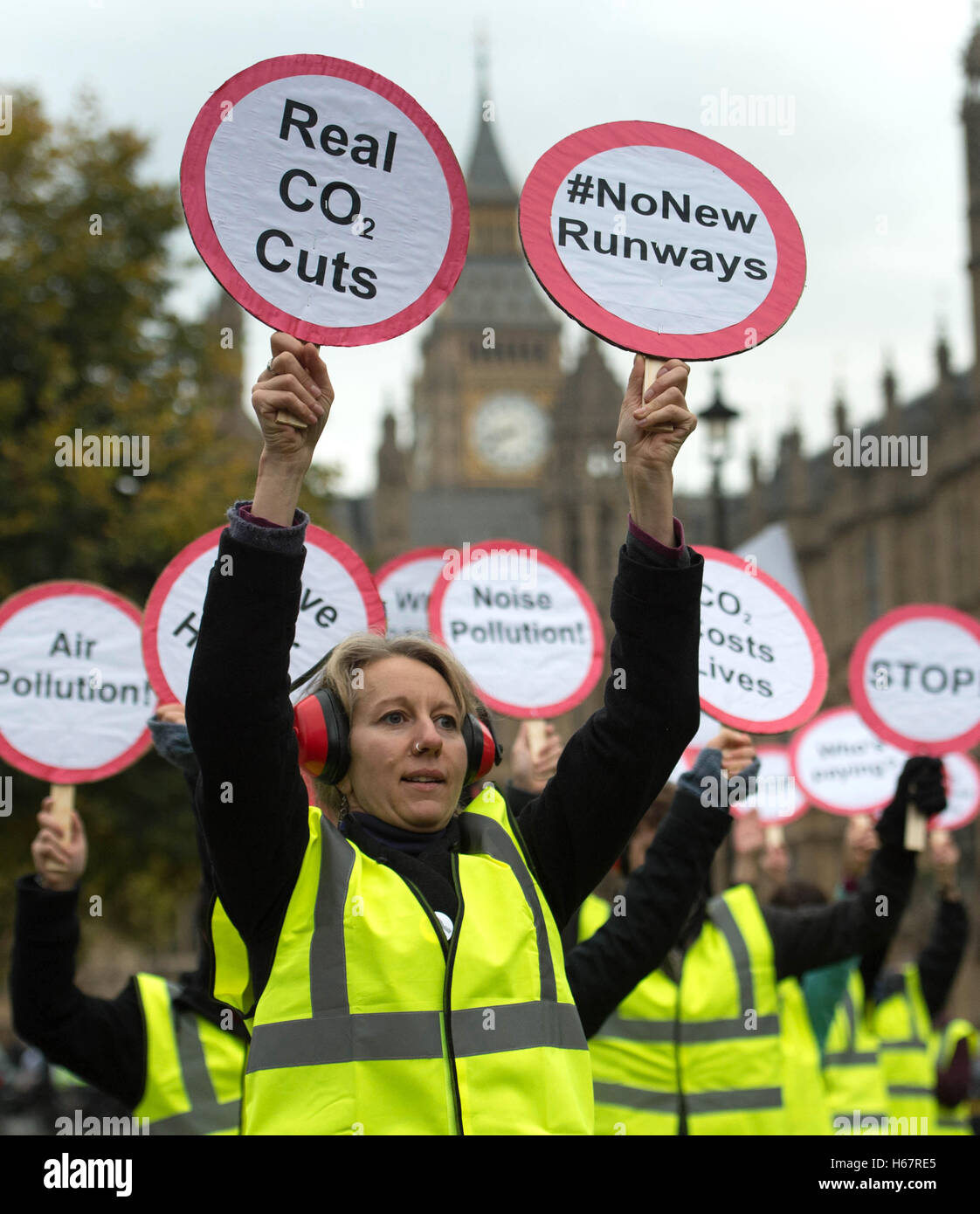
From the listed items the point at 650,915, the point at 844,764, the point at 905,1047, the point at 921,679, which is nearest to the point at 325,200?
the point at 650,915

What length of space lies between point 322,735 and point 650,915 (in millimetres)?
1516

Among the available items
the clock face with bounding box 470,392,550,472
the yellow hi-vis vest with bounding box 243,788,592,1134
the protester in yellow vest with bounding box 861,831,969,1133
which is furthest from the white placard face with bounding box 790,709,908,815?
the clock face with bounding box 470,392,550,472

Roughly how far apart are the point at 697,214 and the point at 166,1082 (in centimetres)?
283

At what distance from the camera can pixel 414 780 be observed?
283 cm

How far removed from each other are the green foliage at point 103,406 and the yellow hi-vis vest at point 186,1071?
1072 centimetres

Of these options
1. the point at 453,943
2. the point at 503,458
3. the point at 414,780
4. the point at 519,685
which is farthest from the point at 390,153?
the point at 503,458

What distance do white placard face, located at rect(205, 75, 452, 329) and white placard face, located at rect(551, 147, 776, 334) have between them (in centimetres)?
29

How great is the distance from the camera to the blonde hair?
293 cm

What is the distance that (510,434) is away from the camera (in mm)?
114938

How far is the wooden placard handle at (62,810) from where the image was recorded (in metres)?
4.61

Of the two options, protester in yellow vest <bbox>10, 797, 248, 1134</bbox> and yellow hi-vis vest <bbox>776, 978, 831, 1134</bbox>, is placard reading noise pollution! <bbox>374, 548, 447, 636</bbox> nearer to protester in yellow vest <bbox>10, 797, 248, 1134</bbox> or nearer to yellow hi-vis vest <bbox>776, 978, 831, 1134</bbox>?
yellow hi-vis vest <bbox>776, 978, 831, 1134</bbox>

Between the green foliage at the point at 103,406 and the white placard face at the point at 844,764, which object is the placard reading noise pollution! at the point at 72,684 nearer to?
the white placard face at the point at 844,764

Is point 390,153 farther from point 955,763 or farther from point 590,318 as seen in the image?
point 955,763
